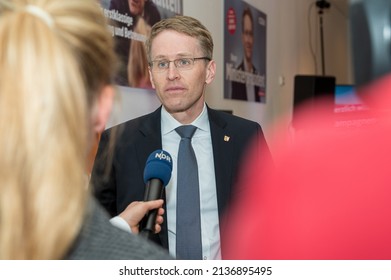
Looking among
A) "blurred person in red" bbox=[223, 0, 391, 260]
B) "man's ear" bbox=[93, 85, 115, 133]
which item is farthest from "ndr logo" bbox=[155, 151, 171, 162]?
"man's ear" bbox=[93, 85, 115, 133]

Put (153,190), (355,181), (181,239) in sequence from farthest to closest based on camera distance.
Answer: (181,239)
(355,181)
(153,190)

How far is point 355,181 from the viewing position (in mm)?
958

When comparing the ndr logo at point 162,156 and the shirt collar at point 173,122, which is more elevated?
the shirt collar at point 173,122

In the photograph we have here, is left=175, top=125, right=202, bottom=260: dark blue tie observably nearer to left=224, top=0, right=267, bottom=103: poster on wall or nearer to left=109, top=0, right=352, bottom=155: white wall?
left=109, top=0, right=352, bottom=155: white wall

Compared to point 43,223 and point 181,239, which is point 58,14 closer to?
point 43,223

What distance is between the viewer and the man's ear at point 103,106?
572mm

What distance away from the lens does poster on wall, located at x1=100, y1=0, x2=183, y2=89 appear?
1.24 m

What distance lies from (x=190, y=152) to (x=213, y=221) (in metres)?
0.16

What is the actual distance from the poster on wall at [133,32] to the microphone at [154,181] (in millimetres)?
363

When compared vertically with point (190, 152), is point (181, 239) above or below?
below

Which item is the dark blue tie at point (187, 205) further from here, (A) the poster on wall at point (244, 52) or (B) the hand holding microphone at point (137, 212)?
(A) the poster on wall at point (244, 52)

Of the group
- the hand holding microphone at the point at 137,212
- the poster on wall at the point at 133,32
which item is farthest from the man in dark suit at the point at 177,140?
the hand holding microphone at the point at 137,212

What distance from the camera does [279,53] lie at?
2.53 metres
